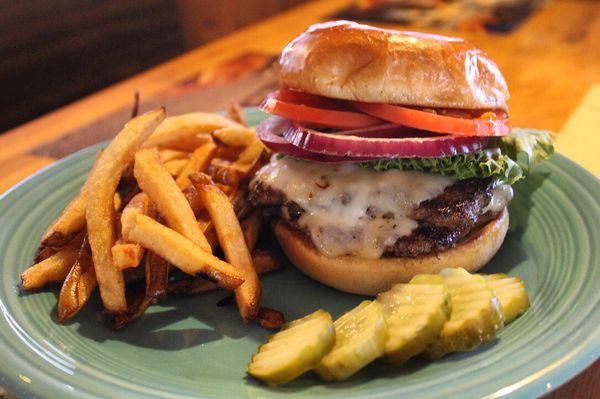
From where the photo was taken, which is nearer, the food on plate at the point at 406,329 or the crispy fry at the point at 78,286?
the food on plate at the point at 406,329

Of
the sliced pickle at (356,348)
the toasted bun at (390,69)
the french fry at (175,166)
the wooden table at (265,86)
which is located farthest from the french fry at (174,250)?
the wooden table at (265,86)

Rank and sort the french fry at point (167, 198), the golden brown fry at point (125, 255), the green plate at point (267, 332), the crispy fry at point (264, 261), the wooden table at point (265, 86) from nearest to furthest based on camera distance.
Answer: the green plate at point (267, 332) → the golden brown fry at point (125, 255) → the french fry at point (167, 198) → the crispy fry at point (264, 261) → the wooden table at point (265, 86)

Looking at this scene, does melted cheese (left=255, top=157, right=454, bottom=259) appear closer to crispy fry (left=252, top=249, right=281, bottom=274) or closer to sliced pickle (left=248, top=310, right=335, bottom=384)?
crispy fry (left=252, top=249, right=281, bottom=274)

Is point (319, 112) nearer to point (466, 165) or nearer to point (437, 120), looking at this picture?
point (437, 120)

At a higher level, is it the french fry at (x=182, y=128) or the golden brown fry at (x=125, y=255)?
the french fry at (x=182, y=128)

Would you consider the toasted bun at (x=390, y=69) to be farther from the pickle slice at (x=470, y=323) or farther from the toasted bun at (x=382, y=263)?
the pickle slice at (x=470, y=323)

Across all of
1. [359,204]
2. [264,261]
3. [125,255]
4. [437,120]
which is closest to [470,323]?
[359,204]
